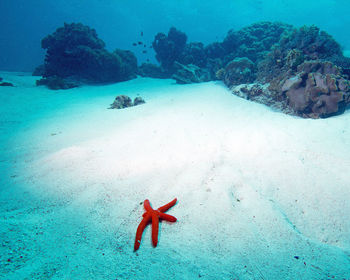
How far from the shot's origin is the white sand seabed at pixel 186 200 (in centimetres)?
153

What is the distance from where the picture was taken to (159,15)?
235 feet

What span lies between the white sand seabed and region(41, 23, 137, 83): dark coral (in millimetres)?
9256

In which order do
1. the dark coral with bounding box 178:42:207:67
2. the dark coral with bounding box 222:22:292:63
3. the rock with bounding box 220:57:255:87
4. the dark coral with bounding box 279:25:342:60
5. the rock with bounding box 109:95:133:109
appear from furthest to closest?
1. the dark coral with bounding box 178:42:207:67
2. the dark coral with bounding box 222:22:292:63
3. the rock with bounding box 220:57:255:87
4. the rock with bounding box 109:95:133:109
5. the dark coral with bounding box 279:25:342:60

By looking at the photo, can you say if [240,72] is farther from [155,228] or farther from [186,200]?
[155,228]

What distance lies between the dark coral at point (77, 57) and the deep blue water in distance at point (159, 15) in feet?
162

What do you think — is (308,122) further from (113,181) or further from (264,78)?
(113,181)

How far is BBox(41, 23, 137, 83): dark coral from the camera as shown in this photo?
1172 centimetres

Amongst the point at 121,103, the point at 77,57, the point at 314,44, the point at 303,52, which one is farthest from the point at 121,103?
the point at 314,44

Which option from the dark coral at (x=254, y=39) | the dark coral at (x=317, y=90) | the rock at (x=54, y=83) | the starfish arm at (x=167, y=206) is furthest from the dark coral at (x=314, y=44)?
the rock at (x=54, y=83)

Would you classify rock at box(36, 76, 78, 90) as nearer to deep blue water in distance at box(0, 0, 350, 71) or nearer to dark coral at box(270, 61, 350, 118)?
dark coral at box(270, 61, 350, 118)

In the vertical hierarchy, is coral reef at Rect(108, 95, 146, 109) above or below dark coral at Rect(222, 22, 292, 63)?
below

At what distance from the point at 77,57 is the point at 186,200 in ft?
45.6

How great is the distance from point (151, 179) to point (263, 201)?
182 cm

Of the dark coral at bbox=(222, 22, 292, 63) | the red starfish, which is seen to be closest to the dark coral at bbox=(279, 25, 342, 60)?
the dark coral at bbox=(222, 22, 292, 63)
